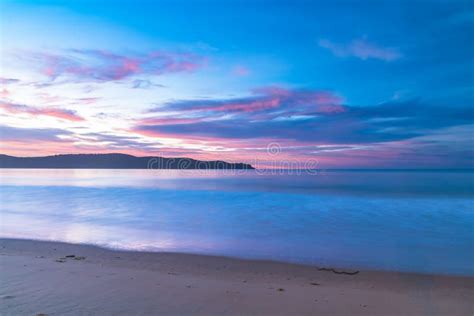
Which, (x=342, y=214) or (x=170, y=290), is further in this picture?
(x=342, y=214)

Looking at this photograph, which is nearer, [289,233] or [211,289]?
[211,289]

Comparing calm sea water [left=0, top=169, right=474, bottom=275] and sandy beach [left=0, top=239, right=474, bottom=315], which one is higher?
sandy beach [left=0, top=239, right=474, bottom=315]

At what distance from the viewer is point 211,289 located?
5082 mm

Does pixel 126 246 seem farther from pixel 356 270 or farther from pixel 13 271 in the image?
pixel 356 270

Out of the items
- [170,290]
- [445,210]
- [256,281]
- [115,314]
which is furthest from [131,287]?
[445,210]

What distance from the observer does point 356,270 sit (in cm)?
686

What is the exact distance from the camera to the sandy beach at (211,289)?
434 centimetres

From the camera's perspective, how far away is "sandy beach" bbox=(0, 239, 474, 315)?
4340 mm

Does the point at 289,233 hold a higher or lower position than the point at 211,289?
lower

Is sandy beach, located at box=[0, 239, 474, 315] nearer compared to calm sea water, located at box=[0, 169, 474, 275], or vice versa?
sandy beach, located at box=[0, 239, 474, 315]

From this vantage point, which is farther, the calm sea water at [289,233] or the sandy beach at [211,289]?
the calm sea water at [289,233]

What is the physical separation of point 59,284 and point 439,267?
7.77 metres

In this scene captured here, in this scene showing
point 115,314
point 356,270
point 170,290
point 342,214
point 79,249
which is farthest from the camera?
point 342,214

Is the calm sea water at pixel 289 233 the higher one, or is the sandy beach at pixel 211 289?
the sandy beach at pixel 211 289
